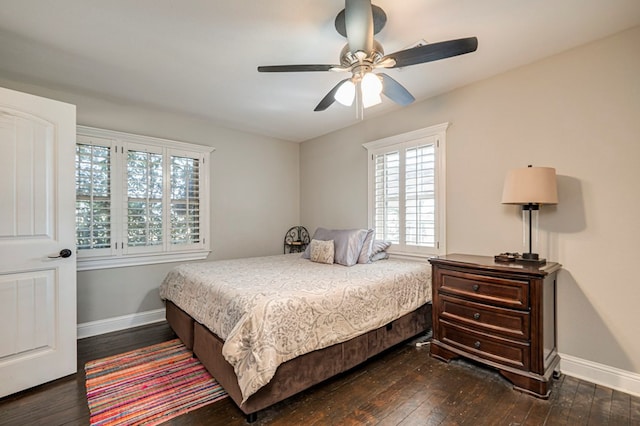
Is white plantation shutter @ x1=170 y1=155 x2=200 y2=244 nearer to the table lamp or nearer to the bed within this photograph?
the bed

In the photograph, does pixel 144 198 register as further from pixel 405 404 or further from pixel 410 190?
pixel 405 404

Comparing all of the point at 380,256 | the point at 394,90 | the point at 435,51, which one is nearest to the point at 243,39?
the point at 394,90

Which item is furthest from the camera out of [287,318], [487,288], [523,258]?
[523,258]

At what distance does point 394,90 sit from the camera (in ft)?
7.25

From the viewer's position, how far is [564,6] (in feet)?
6.04

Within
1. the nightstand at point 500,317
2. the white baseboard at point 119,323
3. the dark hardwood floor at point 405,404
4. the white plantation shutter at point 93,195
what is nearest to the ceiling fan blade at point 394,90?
the nightstand at point 500,317

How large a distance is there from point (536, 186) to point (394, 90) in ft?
4.24

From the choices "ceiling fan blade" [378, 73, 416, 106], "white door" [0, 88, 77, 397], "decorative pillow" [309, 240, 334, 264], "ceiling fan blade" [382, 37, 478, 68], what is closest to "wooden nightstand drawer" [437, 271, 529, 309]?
"decorative pillow" [309, 240, 334, 264]

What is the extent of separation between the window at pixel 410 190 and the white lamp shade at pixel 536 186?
0.88 metres

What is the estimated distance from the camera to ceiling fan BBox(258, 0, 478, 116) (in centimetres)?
159

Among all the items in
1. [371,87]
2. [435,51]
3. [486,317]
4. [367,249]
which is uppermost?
[435,51]

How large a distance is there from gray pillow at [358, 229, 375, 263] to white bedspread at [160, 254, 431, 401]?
0.12 meters

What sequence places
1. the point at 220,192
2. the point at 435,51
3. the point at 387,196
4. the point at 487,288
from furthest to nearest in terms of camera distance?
the point at 220,192
the point at 387,196
the point at 487,288
the point at 435,51

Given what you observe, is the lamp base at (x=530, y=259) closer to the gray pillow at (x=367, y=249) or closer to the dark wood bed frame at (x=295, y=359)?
the dark wood bed frame at (x=295, y=359)
